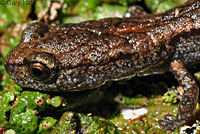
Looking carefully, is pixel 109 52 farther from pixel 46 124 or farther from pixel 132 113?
pixel 46 124

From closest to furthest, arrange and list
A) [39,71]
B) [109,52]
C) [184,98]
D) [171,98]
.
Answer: [39,71]
[109,52]
[184,98]
[171,98]

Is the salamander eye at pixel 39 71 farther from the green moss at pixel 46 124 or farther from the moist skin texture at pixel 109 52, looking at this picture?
the green moss at pixel 46 124

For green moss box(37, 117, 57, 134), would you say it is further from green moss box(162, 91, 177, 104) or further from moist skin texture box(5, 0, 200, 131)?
green moss box(162, 91, 177, 104)

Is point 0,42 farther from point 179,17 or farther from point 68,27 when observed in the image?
point 179,17

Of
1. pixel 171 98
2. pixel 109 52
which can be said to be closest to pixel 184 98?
pixel 171 98

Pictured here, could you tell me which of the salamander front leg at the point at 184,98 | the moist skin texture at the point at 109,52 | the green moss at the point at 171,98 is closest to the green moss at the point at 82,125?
the moist skin texture at the point at 109,52

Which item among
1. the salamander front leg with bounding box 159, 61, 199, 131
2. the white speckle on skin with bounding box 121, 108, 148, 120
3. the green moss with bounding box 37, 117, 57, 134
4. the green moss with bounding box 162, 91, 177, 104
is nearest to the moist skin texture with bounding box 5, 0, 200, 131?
the salamander front leg with bounding box 159, 61, 199, 131

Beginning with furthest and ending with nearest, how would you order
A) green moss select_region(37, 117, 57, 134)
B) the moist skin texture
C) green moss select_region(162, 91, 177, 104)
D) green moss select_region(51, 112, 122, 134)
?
green moss select_region(162, 91, 177, 104) < green moss select_region(37, 117, 57, 134) < green moss select_region(51, 112, 122, 134) < the moist skin texture
